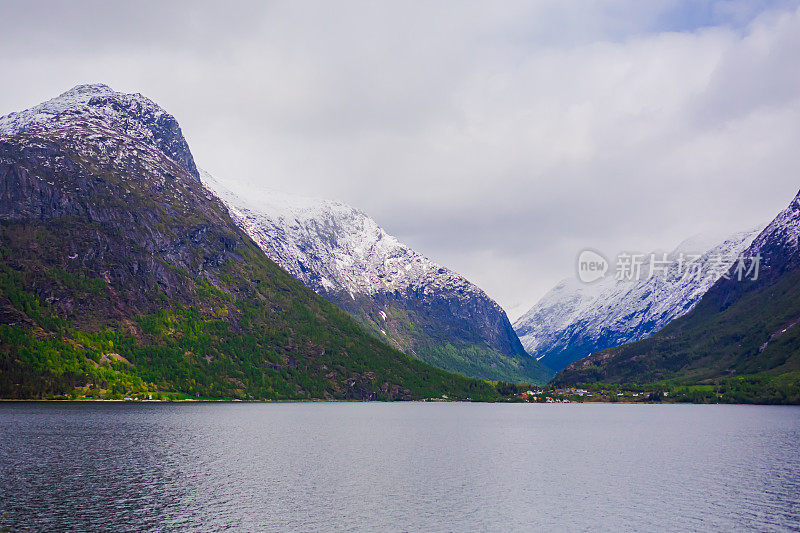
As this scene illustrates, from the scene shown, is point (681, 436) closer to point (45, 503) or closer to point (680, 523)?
point (680, 523)

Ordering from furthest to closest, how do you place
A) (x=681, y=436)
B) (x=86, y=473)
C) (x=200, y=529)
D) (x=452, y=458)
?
(x=681, y=436) → (x=452, y=458) → (x=86, y=473) → (x=200, y=529)

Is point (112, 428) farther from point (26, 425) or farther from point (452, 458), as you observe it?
point (452, 458)

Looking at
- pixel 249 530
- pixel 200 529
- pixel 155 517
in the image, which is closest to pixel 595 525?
pixel 249 530

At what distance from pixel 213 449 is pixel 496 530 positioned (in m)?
77.4

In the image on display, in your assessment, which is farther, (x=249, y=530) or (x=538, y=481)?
(x=538, y=481)

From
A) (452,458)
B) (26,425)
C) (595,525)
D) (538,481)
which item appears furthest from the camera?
(26,425)

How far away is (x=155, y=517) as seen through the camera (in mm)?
70938

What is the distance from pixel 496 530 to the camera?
70.9m

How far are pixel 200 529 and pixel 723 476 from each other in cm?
8297

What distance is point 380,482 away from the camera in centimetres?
9875

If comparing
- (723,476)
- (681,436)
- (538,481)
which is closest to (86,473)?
(538,481)

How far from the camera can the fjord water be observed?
72.8 metres

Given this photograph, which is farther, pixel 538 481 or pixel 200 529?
pixel 538 481

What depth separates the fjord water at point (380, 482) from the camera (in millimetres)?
72812
